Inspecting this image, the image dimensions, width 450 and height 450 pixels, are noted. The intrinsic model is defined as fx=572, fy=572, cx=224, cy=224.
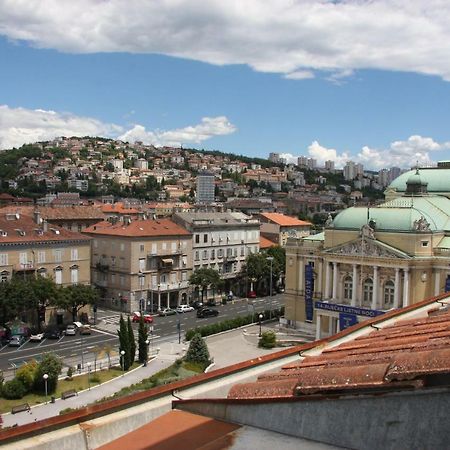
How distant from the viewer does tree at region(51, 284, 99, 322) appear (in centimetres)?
5219

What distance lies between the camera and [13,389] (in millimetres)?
34062

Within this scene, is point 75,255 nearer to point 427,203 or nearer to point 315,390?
point 427,203

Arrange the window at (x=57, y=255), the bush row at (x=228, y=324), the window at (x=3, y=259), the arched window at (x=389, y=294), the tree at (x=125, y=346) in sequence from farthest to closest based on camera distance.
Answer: the window at (x=57, y=255) → the window at (x=3, y=259) → the bush row at (x=228, y=324) → the arched window at (x=389, y=294) → the tree at (x=125, y=346)

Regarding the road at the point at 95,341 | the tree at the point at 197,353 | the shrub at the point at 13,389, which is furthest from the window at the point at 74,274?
the shrub at the point at 13,389

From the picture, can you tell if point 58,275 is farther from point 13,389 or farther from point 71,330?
point 13,389

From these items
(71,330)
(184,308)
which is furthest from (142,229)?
(71,330)

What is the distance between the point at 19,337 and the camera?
48219mm

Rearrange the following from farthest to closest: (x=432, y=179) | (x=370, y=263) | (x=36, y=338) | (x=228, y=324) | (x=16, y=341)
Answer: (x=432, y=179), (x=228, y=324), (x=370, y=263), (x=36, y=338), (x=16, y=341)

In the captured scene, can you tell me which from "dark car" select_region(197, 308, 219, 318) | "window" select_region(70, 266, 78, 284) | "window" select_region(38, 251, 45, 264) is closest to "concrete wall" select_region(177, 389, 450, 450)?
"window" select_region(38, 251, 45, 264)

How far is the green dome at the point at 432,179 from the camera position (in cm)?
5881

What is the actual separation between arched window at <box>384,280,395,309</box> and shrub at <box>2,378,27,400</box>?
30.1 meters

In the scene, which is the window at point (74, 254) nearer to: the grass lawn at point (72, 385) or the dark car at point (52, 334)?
the dark car at point (52, 334)

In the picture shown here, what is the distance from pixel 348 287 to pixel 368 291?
2.01 m

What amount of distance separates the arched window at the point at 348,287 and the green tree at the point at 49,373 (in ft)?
87.9
